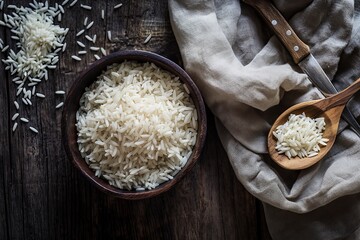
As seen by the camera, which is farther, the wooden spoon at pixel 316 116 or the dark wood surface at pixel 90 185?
the dark wood surface at pixel 90 185

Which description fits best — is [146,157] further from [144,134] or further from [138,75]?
[138,75]

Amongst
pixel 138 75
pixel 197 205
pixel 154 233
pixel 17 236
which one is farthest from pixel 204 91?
pixel 17 236

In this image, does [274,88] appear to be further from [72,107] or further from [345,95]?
[72,107]

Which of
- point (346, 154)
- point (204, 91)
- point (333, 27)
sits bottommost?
Result: point (346, 154)

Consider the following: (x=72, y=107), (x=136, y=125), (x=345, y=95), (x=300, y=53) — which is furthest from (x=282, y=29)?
(x=72, y=107)

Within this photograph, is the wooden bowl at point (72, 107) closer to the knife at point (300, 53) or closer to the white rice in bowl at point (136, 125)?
the white rice in bowl at point (136, 125)

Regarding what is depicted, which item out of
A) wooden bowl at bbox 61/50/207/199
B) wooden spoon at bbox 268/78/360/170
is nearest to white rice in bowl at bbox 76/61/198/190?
wooden bowl at bbox 61/50/207/199

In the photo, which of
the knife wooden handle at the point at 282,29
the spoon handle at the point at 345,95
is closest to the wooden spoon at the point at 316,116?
the spoon handle at the point at 345,95
